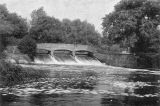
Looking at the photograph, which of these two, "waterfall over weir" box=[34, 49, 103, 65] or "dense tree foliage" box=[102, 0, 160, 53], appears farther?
"dense tree foliage" box=[102, 0, 160, 53]

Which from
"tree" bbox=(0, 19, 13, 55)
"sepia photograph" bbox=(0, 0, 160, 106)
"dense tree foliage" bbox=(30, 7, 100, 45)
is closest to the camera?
"sepia photograph" bbox=(0, 0, 160, 106)

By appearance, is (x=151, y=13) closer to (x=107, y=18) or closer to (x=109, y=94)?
(x=107, y=18)

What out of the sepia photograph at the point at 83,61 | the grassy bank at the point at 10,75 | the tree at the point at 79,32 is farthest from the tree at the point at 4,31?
the grassy bank at the point at 10,75

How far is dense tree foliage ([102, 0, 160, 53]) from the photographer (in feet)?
237

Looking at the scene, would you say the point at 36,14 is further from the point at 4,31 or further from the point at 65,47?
the point at 65,47

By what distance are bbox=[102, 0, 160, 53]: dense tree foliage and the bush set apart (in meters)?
15.3

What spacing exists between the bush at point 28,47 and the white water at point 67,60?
1.31 metres

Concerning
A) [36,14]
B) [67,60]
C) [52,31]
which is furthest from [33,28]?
[67,60]

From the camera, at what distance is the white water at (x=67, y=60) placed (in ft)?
232

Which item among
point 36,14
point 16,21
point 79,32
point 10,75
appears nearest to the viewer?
point 10,75

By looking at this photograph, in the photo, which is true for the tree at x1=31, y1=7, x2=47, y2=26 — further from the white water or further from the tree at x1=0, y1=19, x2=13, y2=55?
the white water

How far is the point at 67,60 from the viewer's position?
239 ft

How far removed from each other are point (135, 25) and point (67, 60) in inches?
584

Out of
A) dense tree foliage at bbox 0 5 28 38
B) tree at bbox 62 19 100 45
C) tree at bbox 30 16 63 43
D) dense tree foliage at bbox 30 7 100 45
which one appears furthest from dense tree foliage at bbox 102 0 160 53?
tree at bbox 62 19 100 45
